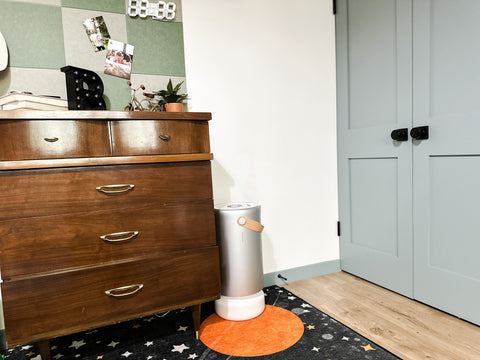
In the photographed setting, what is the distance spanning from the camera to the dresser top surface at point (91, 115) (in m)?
1.10

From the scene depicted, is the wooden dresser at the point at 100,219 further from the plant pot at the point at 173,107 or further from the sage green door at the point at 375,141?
the sage green door at the point at 375,141

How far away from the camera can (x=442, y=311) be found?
63.5 inches

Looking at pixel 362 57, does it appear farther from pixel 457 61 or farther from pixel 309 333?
pixel 309 333

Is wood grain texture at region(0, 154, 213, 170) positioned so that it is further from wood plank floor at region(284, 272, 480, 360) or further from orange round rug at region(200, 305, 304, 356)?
wood plank floor at region(284, 272, 480, 360)

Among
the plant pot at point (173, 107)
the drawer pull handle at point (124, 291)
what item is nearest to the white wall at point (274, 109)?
the plant pot at point (173, 107)

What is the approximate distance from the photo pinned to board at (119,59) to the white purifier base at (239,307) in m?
1.28

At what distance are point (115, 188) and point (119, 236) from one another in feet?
0.62

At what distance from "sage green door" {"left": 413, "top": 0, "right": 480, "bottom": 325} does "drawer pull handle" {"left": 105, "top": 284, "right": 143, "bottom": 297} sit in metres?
1.44

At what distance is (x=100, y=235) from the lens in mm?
1229

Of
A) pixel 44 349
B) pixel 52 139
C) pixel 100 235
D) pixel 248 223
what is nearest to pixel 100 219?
pixel 100 235

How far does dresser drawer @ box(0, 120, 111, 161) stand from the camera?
1.12 metres

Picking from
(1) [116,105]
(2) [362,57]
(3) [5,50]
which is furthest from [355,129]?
(3) [5,50]

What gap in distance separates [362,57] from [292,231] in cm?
119

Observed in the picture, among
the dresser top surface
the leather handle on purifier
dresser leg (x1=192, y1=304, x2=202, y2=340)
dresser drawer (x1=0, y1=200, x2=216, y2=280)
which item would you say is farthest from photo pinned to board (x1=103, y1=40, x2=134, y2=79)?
dresser leg (x1=192, y1=304, x2=202, y2=340)
